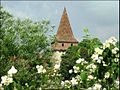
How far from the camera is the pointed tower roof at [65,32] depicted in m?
79.2

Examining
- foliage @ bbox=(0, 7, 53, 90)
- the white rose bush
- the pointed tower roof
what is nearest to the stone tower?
the pointed tower roof

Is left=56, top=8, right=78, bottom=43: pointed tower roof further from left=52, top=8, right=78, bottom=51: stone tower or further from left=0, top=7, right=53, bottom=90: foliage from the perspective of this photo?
left=0, top=7, right=53, bottom=90: foliage

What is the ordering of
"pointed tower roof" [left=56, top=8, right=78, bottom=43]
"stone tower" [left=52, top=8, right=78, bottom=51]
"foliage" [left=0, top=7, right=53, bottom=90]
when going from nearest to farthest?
"foliage" [left=0, top=7, right=53, bottom=90] → "pointed tower roof" [left=56, top=8, right=78, bottom=43] → "stone tower" [left=52, top=8, right=78, bottom=51]

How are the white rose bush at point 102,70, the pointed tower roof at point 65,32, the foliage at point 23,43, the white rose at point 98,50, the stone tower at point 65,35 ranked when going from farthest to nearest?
the stone tower at point 65,35, the pointed tower roof at point 65,32, the foliage at point 23,43, the white rose at point 98,50, the white rose bush at point 102,70

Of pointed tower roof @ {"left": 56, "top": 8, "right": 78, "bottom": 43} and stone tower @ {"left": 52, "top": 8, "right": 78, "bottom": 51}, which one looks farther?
stone tower @ {"left": 52, "top": 8, "right": 78, "bottom": 51}

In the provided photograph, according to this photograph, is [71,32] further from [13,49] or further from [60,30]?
[13,49]

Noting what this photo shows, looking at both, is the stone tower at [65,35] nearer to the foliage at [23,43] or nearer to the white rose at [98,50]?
the foliage at [23,43]

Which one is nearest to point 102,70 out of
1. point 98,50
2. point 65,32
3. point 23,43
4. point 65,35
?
point 98,50

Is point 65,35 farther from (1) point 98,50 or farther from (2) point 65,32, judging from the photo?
(1) point 98,50

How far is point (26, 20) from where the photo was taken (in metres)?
37.4

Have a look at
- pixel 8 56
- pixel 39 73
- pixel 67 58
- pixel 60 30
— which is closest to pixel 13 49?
pixel 8 56

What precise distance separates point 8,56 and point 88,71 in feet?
86.2

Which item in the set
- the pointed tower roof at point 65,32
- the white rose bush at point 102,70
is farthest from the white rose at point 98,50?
the pointed tower roof at point 65,32

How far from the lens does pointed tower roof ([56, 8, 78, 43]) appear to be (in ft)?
260
